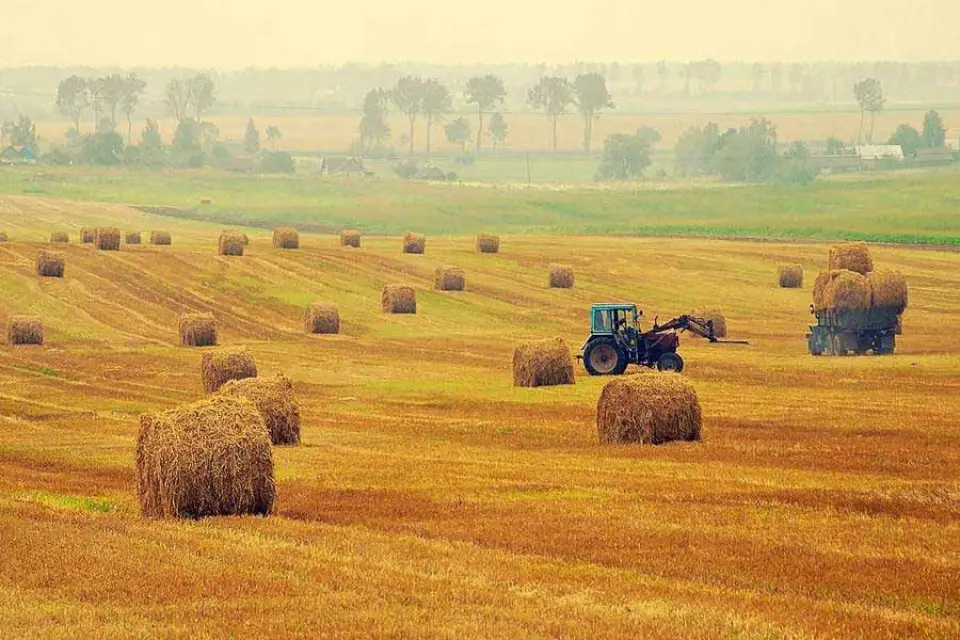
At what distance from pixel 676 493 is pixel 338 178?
162m

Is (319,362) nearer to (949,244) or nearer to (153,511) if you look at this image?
(153,511)

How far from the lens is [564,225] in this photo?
142000mm

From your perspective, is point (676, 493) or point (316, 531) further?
point (676, 493)

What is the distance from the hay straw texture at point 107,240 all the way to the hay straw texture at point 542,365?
39873 mm

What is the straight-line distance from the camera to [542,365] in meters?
43.6

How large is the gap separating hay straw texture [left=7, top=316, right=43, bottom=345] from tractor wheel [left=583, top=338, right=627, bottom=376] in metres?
21.2

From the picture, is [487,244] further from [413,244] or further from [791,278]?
[791,278]

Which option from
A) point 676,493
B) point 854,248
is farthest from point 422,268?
point 676,493

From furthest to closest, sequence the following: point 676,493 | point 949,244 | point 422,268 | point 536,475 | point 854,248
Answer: point 949,244 < point 422,268 < point 854,248 < point 536,475 < point 676,493

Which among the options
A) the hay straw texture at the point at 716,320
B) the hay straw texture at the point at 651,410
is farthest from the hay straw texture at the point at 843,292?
the hay straw texture at the point at 651,410

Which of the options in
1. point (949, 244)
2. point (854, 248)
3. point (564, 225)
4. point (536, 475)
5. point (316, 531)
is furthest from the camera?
point (564, 225)

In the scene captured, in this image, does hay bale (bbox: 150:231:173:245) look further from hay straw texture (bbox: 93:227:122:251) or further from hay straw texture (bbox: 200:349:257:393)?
hay straw texture (bbox: 200:349:257:393)

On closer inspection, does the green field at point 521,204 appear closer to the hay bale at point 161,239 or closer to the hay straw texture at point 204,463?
the hay bale at point 161,239

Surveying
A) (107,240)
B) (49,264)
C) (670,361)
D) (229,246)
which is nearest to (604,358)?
(670,361)
